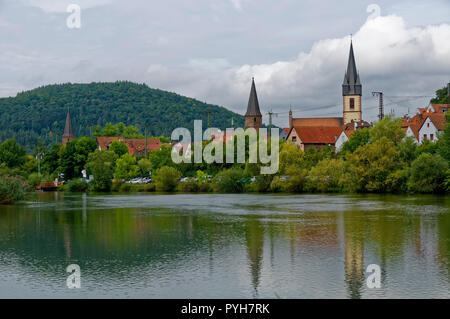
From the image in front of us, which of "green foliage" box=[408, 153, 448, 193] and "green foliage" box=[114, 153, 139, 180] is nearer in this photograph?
"green foliage" box=[408, 153, 448, 193]

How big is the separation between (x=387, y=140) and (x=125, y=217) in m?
37.8

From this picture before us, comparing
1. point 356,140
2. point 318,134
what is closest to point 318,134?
point 318,134

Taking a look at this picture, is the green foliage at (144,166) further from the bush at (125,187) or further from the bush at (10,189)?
the bush at (10,189)

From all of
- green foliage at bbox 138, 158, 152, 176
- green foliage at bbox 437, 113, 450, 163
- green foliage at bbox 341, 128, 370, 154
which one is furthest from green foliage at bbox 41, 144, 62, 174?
green foliage at bbox 437, 113, 450, 163

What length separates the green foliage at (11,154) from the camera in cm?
9581

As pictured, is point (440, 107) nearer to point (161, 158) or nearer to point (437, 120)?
point (437, 120)

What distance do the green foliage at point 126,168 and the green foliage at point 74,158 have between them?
14529mm

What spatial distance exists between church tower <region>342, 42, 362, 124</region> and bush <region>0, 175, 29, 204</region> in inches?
4108

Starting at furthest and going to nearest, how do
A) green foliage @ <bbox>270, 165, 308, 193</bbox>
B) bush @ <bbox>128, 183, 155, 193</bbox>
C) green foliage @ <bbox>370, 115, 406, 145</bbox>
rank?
bush @ <bbox>128, 183, 155, 193</bbox>, green foliage @ <bbox>270, 165, 308, 193</bbox>, green foliage @ <bbox>370, 115, 406, 145</bbox>

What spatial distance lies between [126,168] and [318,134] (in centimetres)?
4267

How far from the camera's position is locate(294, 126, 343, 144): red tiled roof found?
113 m

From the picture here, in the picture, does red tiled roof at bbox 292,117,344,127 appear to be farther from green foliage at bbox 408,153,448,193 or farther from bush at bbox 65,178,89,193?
green foliage at bbox 408,153,448,193
